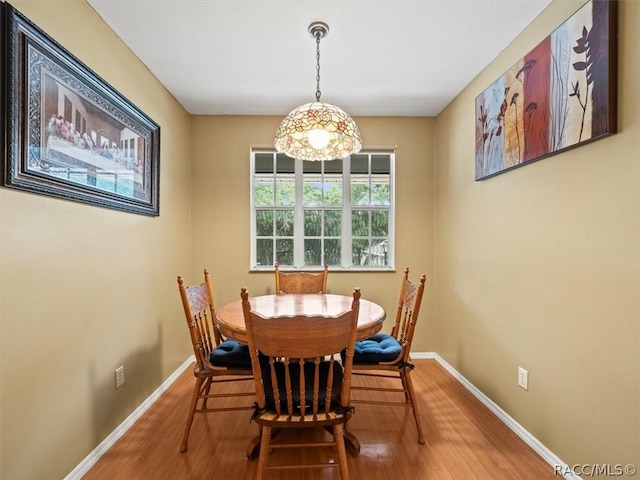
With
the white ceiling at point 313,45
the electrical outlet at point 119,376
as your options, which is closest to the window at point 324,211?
the white ceiling at point 313,45

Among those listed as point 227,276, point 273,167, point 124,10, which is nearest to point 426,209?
point 273,167

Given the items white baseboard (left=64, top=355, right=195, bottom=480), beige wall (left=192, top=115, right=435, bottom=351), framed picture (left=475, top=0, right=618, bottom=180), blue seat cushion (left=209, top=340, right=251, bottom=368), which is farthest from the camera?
beige wall (left=192, top=115, right=435, bottom=351)

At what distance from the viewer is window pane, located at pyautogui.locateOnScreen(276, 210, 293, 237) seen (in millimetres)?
3400

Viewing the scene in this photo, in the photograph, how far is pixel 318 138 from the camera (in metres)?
1.90

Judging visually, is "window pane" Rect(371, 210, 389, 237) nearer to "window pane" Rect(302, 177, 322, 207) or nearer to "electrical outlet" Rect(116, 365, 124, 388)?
"window pane" Rect(302, 177, 322, 207)

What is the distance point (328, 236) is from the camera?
3410 mm

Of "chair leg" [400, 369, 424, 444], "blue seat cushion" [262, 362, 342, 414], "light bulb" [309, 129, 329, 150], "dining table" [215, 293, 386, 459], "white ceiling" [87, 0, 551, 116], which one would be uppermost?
"white ceiling" [87, 0, 551, 116]

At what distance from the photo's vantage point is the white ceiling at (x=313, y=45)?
181cm

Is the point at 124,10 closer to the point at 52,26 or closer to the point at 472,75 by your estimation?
the point at 52,26

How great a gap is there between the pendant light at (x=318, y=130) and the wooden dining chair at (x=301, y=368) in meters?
0.97

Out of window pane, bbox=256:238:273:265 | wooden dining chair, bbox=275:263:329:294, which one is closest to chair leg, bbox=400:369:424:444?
wooden dining chair, bbox=275:263:329:294

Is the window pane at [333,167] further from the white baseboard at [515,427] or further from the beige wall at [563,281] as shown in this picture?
the white baseboard at [515,427]

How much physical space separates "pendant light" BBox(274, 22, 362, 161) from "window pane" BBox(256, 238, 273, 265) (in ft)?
4.81

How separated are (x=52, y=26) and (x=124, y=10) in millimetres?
454
